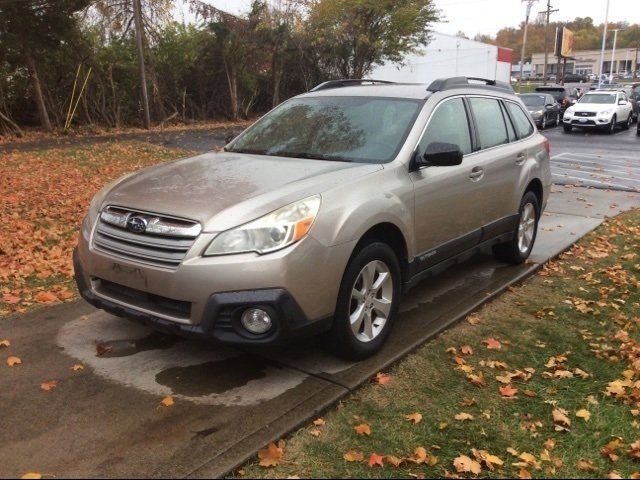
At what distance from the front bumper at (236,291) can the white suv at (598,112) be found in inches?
932

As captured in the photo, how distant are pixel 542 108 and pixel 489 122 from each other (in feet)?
71.0

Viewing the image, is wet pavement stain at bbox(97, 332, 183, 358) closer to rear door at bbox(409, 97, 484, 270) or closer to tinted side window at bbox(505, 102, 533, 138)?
rear door at bbox(409, 97, 484, 270)

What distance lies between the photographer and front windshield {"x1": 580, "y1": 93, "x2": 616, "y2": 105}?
83.9ft

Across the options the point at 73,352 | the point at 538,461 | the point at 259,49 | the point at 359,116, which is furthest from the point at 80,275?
the point at 259,49

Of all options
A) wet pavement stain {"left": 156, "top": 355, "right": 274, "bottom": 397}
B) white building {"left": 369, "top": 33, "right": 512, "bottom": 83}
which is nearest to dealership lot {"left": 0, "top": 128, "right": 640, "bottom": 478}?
wet pavement stain {"left": 156, "top": 355, "right": 274, "bottom": 397}

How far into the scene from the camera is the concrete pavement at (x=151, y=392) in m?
2.89

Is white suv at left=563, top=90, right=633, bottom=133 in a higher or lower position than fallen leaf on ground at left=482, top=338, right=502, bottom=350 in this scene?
higher

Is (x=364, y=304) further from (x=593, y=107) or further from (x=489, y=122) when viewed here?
(x=593, y=107)

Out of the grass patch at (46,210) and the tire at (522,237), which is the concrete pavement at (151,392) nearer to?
the grass patch at (46,210)

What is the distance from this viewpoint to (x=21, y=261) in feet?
20.2

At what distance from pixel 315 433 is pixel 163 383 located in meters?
1.04

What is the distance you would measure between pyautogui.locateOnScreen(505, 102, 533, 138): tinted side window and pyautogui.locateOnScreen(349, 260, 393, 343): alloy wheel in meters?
2.89

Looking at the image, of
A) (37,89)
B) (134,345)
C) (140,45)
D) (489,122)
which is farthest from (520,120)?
(140,45)

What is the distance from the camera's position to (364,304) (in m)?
3.88
